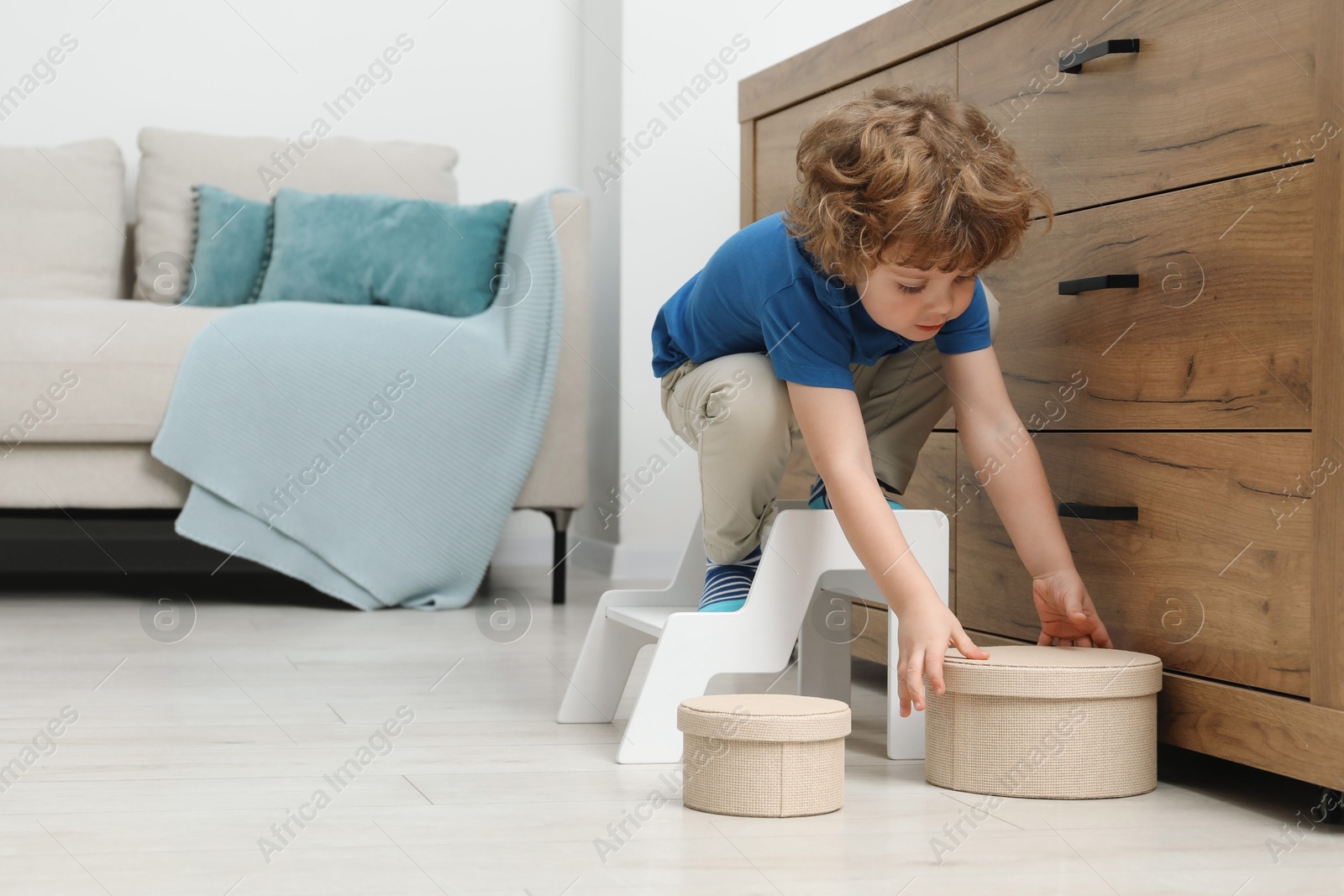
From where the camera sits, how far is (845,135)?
38.2 inches

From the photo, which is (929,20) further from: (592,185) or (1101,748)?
(592,185)

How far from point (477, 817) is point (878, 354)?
0.49m

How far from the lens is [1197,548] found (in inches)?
36.6

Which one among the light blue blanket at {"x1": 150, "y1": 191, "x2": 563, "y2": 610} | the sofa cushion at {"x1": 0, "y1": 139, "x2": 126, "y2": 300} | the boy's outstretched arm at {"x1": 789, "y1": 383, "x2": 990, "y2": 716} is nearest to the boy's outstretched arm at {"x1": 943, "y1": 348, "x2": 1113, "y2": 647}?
the boy's outstretched arm at {"x1": 789, "y1": 383, "x2": 990, "y2": 716}

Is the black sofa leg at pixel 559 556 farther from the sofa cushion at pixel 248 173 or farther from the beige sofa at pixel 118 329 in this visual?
the sofa cushion at pixel 248 173

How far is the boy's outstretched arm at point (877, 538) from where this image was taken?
906 mm

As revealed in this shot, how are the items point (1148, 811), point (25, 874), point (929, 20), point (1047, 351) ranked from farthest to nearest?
point (929, 20), point (1047, 351), point (1148, 811), point (25, 874)

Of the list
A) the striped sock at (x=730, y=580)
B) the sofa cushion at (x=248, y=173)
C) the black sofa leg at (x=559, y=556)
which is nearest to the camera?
the striped sock at (x=730, y=580)

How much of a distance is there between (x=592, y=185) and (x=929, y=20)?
151 centimetres

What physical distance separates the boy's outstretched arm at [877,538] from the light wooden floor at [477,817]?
102mm

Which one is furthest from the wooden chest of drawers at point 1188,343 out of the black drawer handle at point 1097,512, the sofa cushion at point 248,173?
the sofa cushion at point 248,173

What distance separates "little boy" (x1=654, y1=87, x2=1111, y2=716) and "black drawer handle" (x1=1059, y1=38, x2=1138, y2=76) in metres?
0.10

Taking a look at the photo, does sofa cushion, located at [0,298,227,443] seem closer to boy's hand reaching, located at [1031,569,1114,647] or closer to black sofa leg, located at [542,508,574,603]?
black sofa leg, located at [542,508,574,603]

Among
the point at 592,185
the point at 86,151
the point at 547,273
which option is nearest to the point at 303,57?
the point at 86,151
